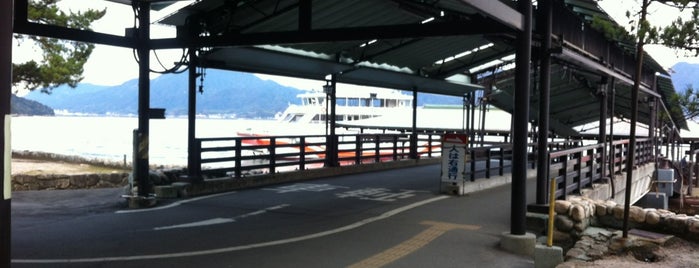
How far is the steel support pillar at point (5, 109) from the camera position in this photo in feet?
8.14

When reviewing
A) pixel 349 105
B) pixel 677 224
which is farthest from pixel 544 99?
pixel 349 105

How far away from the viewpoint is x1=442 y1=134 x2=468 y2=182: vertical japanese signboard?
1207 centimetres

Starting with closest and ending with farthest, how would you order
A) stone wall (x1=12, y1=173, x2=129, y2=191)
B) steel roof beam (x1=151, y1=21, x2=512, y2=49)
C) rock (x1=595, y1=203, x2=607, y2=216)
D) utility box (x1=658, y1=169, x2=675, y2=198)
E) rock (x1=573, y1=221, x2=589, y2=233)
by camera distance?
steel roof beam (x1=151, y1=21, x2=512, y2=49) → rock (x1=573, y1=221, x2=589, y2=233) → rock (x1=595, y1=203, x2=607, y2=216) → stone wall (x1=12, y1=173, x2=129, y2=191) → utility box (x1=658, y1=169, x2=675, y2=198)

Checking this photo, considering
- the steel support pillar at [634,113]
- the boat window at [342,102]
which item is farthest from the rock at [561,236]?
the boat window at [342,102]

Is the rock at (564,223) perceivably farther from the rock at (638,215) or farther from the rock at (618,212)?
the rock at (638,215)

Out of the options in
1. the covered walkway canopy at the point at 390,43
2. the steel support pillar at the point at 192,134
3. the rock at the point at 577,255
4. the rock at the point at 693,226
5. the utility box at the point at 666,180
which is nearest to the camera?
the rock at the point at 577,255

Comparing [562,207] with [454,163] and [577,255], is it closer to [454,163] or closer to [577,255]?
[577,255]

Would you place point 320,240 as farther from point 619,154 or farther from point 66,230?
point 619,154

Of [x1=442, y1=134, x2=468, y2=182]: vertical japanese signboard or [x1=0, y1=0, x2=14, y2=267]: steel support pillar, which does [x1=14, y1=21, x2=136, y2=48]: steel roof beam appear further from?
[x1=0, y1=0, x2=14, y2=267]: steel support pillar

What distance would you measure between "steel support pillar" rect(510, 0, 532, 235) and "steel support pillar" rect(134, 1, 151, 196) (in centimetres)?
695

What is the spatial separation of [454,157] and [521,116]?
16.1 ft

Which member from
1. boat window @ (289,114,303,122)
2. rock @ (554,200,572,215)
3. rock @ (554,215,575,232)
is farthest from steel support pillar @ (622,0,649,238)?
boat window @ (289,114,303,122)

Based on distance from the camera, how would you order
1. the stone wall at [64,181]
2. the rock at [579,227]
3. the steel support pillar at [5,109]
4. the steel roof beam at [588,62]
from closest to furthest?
the steel support pillar at [5,109], the rock at [579,227], the steel roof beam at [588,62], the stone wall at [64,181]

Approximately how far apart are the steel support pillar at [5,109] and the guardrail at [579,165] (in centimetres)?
721
